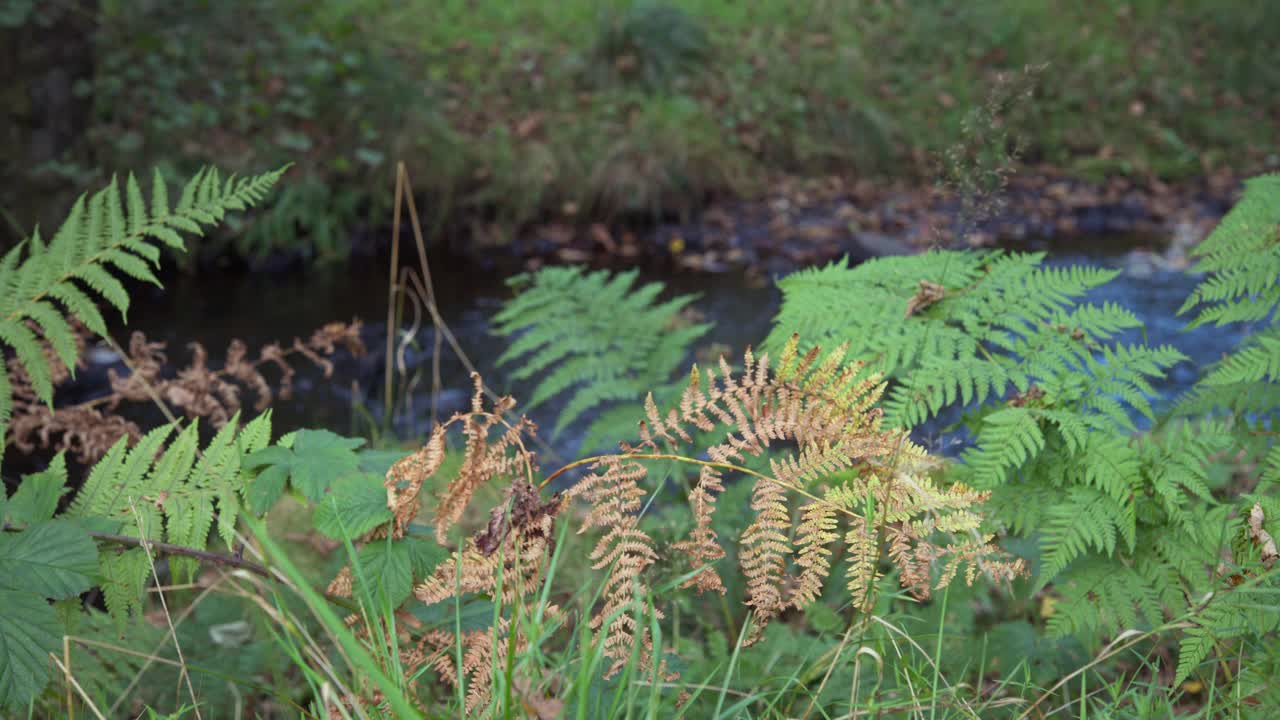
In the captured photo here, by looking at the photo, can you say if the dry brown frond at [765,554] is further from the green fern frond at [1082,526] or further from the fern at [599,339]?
the fern at [599,339]

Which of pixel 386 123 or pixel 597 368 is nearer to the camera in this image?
pixel 597 368

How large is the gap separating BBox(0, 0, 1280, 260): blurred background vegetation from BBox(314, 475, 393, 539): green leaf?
16.5 ft

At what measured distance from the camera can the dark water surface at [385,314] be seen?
16.4 ft

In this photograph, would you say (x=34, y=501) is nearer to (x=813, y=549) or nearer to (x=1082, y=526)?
(x=813, y=549)

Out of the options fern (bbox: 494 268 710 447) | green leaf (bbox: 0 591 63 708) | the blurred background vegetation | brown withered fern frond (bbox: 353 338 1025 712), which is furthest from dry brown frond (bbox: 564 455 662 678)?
the blurred background vegetation

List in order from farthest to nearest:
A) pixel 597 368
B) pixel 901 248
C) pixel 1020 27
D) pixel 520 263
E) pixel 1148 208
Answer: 1. pixel 1020 27
2. pixel 1148 208
3. pixel 520 263
4. pixel 901 248
5. pixel 597 368

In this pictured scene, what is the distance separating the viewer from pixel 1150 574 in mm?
1686

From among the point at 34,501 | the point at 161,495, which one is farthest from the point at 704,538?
the point at 34,501

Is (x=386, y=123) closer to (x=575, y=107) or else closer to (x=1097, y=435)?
(x=575, y=107)

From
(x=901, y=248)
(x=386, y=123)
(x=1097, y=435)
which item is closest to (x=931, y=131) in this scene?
(x=901, y=248)

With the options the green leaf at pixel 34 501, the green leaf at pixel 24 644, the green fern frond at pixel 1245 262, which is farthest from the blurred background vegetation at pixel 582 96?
the green leaf at pixel 24 644

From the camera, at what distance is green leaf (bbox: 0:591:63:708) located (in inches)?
49.9

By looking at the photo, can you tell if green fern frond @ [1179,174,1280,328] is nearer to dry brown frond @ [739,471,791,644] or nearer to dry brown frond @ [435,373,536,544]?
dry brown frond @ [739,471,791,644]

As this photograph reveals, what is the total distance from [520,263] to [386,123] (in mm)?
1608
